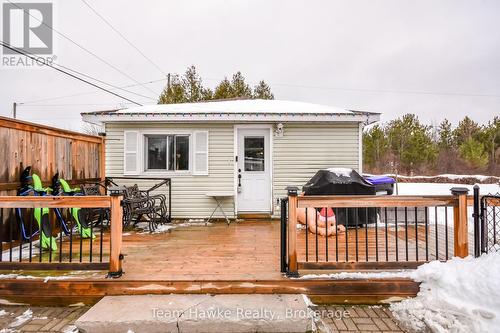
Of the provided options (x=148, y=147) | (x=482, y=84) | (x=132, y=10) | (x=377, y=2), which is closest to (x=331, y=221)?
(x=148, y=147)

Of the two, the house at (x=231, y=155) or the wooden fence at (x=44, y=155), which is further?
the house at (x=231, y=155)

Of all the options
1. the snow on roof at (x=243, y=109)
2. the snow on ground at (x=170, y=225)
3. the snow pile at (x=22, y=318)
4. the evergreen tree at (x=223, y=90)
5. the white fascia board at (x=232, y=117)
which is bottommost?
the snow pile at (x=22, y=318)

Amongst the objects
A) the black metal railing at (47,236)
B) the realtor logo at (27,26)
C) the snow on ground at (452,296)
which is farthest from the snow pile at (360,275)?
the realtor logo at (27,26)

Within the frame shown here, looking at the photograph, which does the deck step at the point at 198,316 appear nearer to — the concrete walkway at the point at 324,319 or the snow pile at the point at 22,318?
the concrete walkway at the point at 324,319

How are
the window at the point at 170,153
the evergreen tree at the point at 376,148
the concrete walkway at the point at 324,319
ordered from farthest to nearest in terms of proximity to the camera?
the evergreen tree at the point at 376,148 < the window at the point at 170,153 < the concrete walkway at the point at 324,319

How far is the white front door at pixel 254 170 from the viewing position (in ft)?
22.1

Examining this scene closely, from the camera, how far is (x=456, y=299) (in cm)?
260

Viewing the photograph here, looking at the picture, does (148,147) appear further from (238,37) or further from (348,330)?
(238,37)

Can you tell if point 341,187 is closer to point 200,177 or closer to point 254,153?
point 254,153

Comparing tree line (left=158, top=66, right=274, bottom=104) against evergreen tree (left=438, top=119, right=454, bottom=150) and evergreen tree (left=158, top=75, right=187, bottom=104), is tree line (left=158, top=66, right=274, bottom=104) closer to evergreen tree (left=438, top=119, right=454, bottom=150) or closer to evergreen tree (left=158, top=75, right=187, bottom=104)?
evergreen tree (left=158, top=75, right=187, bottom=104)

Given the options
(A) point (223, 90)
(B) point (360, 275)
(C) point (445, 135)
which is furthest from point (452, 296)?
(C) point (445, 135)

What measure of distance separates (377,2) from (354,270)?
1284cm

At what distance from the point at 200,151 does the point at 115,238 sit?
383 cm

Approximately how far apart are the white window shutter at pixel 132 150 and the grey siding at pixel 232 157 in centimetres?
14
